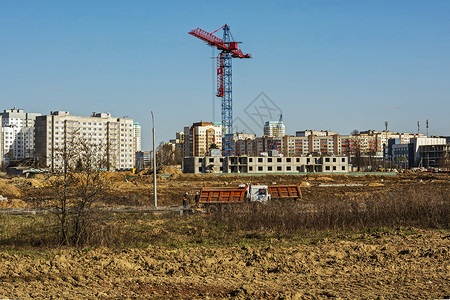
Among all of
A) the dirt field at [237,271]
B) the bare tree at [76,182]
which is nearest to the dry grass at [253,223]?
the bare tree at [76,182]

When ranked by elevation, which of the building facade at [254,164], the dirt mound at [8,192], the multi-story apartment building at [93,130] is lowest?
the dirt mound at [8,192]

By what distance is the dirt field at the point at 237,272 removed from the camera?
1010cm

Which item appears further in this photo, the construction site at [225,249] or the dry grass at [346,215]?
the dry grass at [346,215]

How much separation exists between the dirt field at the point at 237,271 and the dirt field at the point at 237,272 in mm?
21

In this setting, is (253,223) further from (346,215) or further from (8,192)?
(8,192)

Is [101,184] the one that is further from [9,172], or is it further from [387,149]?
[387,149]

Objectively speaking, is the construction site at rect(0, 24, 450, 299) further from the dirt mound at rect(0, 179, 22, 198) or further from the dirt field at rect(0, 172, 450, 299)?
the dirt mound at rect(0, 179, 22, 198)

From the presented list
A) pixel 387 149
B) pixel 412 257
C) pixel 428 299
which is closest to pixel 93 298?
pixel 428 299

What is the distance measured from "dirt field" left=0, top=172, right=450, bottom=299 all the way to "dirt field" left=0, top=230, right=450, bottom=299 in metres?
0.02

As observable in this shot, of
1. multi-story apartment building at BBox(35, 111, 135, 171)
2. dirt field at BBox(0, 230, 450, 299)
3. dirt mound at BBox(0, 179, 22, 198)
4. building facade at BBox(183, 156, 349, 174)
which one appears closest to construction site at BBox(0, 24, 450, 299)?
dirt field at BBox(0, 230, 450, 299)

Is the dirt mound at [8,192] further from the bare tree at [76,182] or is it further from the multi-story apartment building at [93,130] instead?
the multi-story apartment building at [93,130]

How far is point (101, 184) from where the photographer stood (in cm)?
1504

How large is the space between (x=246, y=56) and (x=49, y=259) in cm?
10375

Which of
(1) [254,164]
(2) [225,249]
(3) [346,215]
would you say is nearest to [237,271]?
(2) [225,249]
